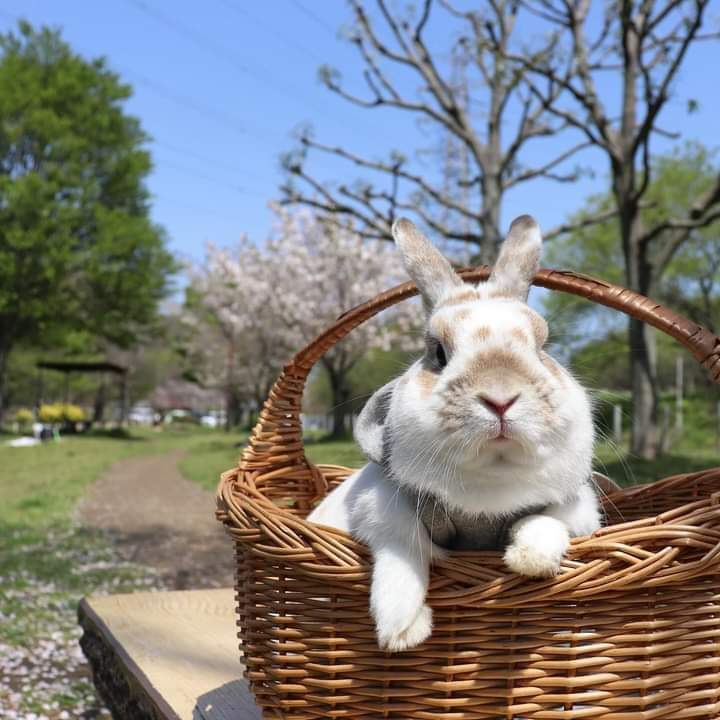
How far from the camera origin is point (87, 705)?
10.9 feet

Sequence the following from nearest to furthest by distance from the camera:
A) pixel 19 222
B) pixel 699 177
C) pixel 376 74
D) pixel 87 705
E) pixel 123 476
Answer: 1. pixel 87 705
2. pixel 376 74
3. pixel 123 476
4. pixel 19 222
5. pixel 699 177

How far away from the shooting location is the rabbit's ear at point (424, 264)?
5.41 ft

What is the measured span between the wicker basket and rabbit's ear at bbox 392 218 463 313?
1.72 feet

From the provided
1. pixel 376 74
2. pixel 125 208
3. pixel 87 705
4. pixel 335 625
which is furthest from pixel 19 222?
pixel 335 625

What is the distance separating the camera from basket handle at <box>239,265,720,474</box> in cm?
176

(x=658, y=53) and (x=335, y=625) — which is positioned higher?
(x=658, y=53)

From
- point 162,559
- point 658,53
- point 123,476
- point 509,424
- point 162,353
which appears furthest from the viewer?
point 162,353

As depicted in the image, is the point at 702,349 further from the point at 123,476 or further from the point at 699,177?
the point at 699,177

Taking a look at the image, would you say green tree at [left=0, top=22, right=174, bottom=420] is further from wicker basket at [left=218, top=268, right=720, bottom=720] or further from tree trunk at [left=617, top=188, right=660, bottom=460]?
wicker basket at [left=218, top=268, right=720, bottom=720]

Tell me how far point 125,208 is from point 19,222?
409 cm

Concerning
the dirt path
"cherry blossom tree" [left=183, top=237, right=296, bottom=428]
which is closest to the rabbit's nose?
the dirt path

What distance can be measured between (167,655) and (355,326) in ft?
4.36

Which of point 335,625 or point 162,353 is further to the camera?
point 162,353

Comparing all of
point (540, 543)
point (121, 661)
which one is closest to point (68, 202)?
point (121, 661)
